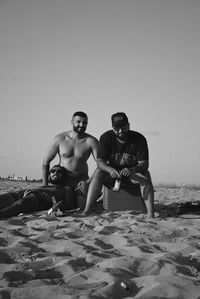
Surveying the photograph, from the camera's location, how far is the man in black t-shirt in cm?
407

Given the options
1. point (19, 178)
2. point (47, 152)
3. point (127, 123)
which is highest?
point (127, 123)

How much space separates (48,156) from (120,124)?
1441mm

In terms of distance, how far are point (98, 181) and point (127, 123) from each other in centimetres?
91

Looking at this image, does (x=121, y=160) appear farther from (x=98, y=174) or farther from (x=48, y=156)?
(x=48, y=156)

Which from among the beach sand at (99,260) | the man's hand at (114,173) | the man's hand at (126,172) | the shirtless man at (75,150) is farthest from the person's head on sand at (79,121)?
the beach sand at (99,260)

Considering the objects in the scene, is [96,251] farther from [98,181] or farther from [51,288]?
[98,181]

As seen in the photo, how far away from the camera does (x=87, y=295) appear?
1.47 m

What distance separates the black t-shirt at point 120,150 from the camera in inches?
→ 171

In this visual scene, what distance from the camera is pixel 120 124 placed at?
14.0 ft

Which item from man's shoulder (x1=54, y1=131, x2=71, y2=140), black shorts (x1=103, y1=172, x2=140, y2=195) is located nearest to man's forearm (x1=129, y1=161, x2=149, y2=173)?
black shorts (x1=103, y1=172, x2=140, y2=195)

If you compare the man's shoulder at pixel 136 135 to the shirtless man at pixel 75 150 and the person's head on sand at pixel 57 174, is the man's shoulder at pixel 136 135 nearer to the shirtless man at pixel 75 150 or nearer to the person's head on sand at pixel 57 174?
the shirtless man at pixel 75 150

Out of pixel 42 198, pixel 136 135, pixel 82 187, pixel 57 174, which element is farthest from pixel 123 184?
pixel 42 198

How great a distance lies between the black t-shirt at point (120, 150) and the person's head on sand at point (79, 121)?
59 centimetres

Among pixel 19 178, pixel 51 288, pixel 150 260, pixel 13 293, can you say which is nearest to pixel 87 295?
pixel 51 288
